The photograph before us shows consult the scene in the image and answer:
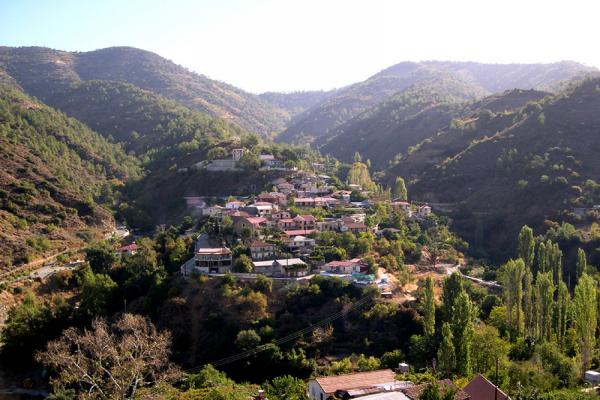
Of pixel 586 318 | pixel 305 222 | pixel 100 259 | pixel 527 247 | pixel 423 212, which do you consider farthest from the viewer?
pixel 423 212

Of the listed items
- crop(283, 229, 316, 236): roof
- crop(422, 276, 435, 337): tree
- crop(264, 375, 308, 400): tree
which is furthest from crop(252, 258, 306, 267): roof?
crop(264, 375, 308, 400): tree

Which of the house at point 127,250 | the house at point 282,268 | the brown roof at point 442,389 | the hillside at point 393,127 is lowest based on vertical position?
the brown roof at point 442,389

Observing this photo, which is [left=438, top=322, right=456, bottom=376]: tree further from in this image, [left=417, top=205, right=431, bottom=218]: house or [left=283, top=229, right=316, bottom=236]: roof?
[left=417, top=205, right=431, bottom=218]: house

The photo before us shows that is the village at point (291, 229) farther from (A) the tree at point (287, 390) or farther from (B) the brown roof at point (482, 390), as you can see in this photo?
(B) the brown roof at point (482, 390)

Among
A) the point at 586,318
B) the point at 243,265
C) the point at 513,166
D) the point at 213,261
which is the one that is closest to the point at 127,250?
the point at 213,261

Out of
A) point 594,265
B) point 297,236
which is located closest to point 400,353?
point 297,236

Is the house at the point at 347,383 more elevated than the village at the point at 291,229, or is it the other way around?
the village at the point at 291,229

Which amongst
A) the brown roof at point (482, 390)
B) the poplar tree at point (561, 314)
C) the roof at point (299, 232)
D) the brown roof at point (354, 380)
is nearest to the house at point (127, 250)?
the roof at point (299, 232)

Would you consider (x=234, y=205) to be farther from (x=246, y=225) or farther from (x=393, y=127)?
(x=393, y=127)
